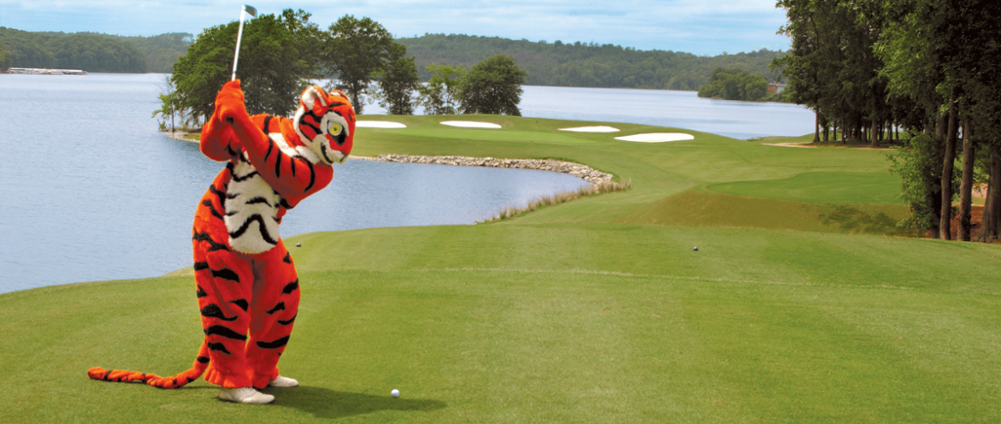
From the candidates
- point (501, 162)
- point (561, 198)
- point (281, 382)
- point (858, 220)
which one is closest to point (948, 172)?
point (858, 220)

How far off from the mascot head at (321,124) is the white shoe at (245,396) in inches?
66.3

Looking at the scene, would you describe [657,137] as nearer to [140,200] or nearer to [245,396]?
[140,200]

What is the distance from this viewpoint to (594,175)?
3731cm

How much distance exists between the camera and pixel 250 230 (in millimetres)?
4586

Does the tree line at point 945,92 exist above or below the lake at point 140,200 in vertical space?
above

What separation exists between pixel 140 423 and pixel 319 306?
3.29 metres

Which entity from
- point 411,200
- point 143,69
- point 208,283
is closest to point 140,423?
point 208,283

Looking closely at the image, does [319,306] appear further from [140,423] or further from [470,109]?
[470,109]

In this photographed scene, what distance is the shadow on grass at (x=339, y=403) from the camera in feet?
15.2

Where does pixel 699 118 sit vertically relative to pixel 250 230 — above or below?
above

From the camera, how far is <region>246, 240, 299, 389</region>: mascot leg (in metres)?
4.85

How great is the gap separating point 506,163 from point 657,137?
499 inches

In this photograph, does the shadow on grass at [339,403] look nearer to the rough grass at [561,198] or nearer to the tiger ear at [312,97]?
the tiger ear at [312,97]

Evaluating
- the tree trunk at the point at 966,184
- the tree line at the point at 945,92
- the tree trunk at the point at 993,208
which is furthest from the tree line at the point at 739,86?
the tree trunk at the point at 966,184
